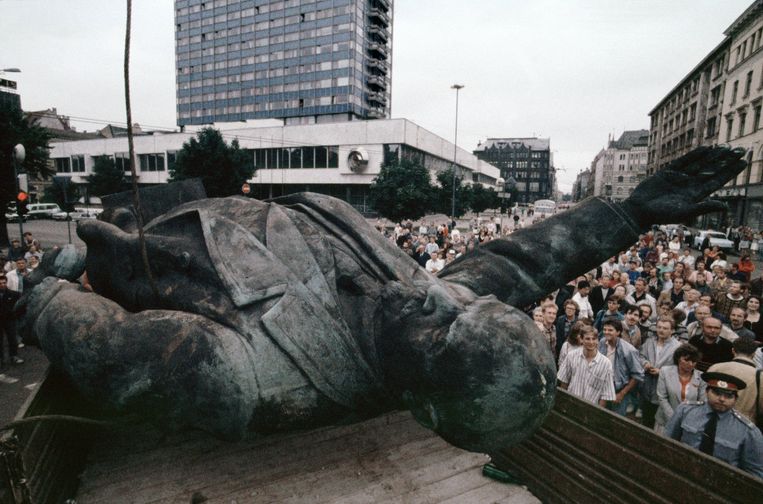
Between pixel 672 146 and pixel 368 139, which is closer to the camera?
pixel 368 139

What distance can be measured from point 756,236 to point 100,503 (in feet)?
114

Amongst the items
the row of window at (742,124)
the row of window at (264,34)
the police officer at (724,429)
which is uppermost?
the row of window at (264,34)

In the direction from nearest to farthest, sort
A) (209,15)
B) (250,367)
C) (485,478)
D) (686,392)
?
(250,367), (485,478), (686,392), (209,15)

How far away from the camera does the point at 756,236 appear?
89.1 feet

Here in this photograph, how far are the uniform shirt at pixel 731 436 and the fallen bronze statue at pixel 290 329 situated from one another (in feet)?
6.21

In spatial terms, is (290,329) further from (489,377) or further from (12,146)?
(12,146)

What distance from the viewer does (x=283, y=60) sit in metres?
60.9

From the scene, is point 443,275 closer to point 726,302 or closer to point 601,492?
point 601,492

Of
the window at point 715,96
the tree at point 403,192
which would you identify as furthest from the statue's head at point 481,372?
the window at point 715,96

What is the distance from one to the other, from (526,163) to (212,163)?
371 ft

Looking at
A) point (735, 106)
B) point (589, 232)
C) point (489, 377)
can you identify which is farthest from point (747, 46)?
point (489, 377)

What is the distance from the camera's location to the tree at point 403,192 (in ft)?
98.1

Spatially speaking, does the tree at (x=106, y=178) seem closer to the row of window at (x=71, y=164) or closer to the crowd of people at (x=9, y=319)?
the row of window at (x=71, y=164)

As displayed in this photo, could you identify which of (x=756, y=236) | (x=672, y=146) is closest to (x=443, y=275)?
(x=756, y=236)
